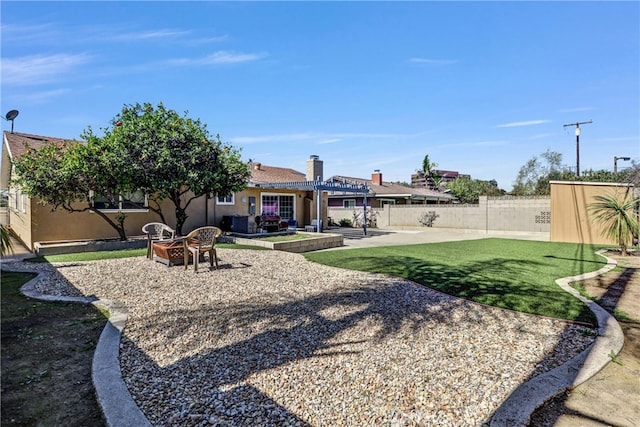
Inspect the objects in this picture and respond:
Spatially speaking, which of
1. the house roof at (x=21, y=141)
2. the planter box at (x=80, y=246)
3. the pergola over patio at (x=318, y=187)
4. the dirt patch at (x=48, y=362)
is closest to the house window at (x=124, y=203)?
the planter box at (x=80, y=246)

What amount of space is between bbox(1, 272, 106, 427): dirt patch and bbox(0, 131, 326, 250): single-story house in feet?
27.6

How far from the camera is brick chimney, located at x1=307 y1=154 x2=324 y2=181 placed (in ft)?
72.9

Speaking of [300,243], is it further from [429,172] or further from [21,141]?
[429,172]

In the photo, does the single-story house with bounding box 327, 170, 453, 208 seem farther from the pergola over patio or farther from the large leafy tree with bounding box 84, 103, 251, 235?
the large leafy tree with bounding box 84, 103, 251, 235

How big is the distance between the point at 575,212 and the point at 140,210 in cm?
2034

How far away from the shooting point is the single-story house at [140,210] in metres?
12.4

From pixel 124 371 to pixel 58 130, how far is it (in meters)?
17.7

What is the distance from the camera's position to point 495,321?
4.95 meters

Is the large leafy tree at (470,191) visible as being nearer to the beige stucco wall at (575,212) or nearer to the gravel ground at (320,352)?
the beige stucco wall at (575,212)

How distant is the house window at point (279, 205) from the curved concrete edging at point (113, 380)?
588 inches

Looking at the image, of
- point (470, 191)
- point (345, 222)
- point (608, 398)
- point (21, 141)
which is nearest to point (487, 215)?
point (345, 222)

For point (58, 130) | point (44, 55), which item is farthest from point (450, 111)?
point (58, 130)

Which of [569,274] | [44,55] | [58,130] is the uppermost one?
[44,55]

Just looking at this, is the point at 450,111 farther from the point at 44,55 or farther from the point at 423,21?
the point at 44,55
